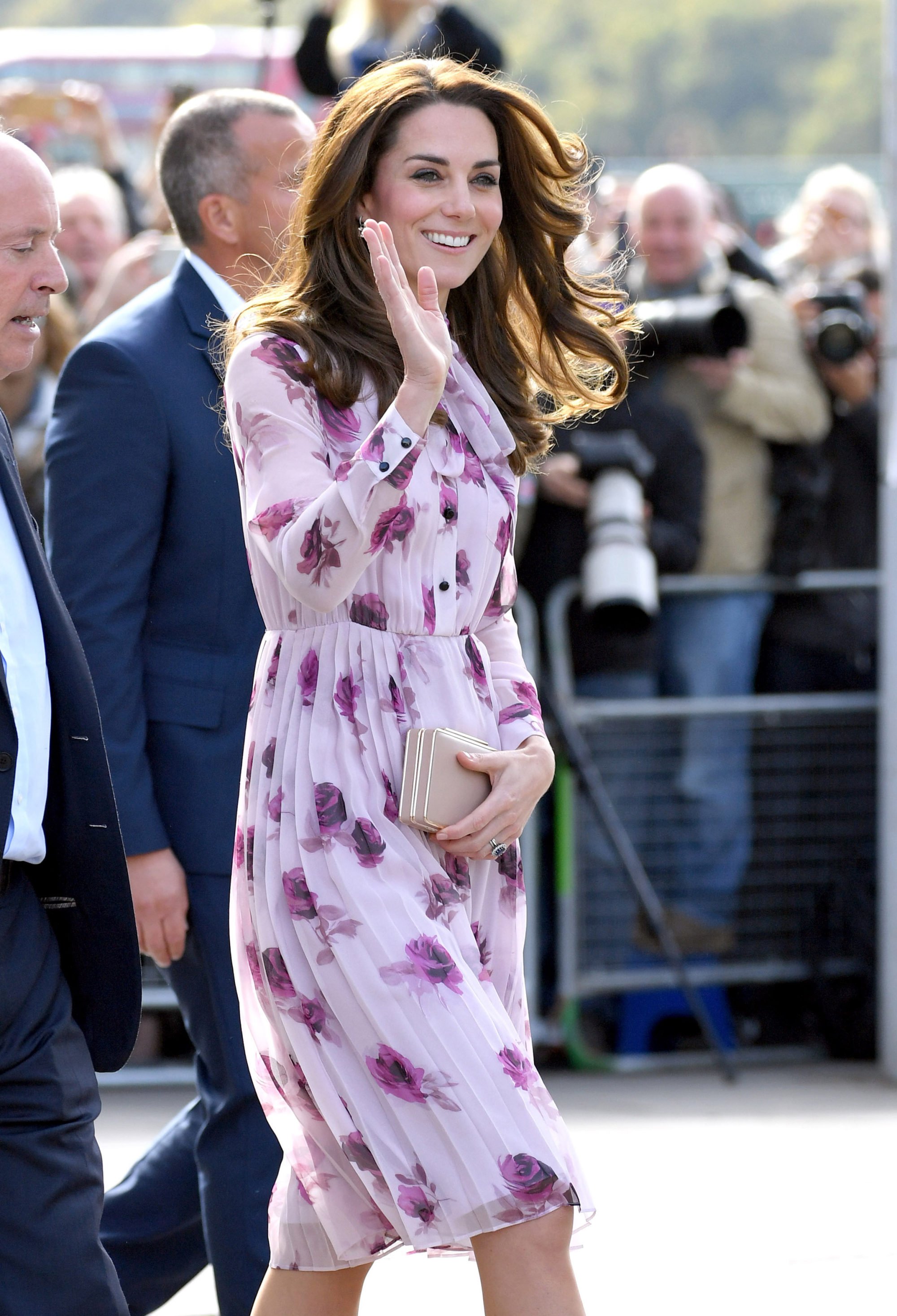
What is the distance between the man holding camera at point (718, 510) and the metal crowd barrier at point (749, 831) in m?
0.03

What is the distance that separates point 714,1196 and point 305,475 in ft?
8.52

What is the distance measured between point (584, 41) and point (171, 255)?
82860 millimetres

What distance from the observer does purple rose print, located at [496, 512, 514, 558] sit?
287cm

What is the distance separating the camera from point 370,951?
2.58 metres

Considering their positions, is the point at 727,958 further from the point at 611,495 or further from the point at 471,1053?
the point at 471,1053

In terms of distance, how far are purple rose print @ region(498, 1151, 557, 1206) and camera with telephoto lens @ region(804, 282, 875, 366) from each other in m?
3.85

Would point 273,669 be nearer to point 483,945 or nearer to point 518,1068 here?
point 483,945

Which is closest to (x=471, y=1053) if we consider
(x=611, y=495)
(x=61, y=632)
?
(x=61, y=632)

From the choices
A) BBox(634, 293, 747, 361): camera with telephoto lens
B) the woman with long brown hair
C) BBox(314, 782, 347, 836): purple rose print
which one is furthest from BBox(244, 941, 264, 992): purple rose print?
BBox(634, 293, 747, 361): camera with telephoto lens

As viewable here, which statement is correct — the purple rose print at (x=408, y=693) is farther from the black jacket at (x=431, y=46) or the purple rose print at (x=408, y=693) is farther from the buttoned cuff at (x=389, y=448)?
the black jacket at (x=431, y=46)

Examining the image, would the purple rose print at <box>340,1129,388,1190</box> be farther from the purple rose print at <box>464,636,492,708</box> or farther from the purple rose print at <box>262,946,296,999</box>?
the purple rose print at <box>464,636,492,708</box>

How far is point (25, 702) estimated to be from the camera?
242 centimetres

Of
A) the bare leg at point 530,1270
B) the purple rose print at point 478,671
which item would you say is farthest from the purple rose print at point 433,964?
the purple rose print at point 478,671

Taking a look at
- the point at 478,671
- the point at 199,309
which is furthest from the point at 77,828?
the point at 199,309
